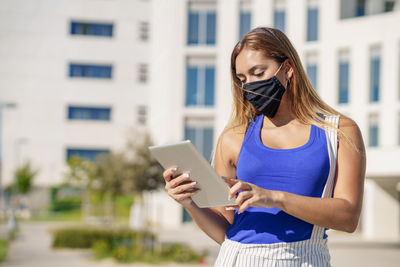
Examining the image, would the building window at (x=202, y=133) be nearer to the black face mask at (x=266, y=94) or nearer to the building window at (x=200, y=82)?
the building window at (x=200, y=82)

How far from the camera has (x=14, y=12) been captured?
165ft

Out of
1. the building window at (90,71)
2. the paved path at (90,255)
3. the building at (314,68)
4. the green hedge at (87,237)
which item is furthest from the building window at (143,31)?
the green hedge at (87,237)

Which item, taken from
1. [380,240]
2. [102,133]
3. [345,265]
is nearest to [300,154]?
[345,265]

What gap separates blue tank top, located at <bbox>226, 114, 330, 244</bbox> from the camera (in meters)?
2.09

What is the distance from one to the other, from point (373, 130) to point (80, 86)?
29534mm

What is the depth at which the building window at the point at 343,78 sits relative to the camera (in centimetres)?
2477

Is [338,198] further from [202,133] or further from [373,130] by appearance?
[202,133]

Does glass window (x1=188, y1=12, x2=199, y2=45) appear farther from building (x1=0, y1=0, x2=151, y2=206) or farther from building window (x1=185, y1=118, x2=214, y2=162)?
building (x1=0, y1=0, x2=151, y2=206)

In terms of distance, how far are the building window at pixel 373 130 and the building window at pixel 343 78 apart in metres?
1.42

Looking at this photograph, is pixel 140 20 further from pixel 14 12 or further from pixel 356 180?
pixel 356 180

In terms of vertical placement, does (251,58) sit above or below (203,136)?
above

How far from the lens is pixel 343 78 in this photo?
25.0 meters

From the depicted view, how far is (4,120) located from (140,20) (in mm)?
13268

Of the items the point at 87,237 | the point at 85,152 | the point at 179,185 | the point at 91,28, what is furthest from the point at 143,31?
the point at 179,185
